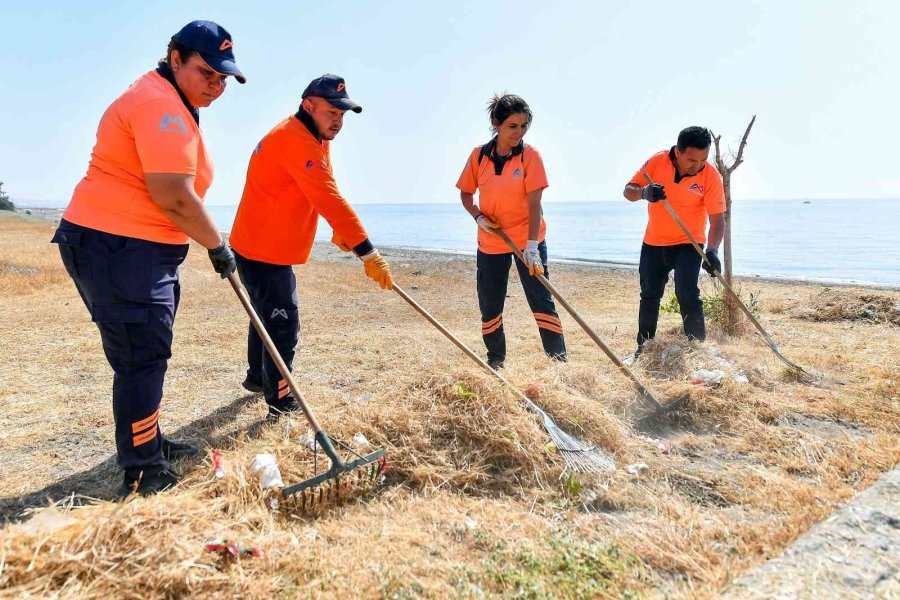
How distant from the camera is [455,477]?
9.55 feet

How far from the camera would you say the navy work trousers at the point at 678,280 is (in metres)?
5.13

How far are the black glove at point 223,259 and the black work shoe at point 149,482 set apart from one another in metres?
0.96

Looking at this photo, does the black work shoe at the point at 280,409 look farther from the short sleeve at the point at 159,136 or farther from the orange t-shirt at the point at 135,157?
the short sleeve at the point at 159,136

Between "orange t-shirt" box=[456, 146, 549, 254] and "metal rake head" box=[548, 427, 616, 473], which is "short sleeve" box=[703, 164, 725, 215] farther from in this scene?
→ "metal rake head" box=[548, 427, 616, 473]

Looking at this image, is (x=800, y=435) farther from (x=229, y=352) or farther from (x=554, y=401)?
(x=229, y=352)

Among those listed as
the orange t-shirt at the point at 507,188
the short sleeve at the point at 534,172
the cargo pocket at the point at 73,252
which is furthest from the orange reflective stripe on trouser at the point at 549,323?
the cargo pocket at the point at 73,252

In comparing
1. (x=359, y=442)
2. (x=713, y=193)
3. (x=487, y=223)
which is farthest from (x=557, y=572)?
(x=713, y=193)

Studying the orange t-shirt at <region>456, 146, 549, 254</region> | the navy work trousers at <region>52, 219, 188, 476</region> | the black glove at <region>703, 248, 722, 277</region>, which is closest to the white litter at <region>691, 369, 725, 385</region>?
the black glove at <region>703, 248, 722, 277</region>

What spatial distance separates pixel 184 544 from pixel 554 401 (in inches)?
81.1

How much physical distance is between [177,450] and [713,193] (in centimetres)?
449

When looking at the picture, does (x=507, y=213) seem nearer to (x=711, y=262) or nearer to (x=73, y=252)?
(x=711, y=262)

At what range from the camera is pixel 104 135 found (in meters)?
2.59

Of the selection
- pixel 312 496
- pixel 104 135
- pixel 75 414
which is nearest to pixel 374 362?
pixel 75 414

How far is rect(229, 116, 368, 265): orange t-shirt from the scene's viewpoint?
3389 millimetres
